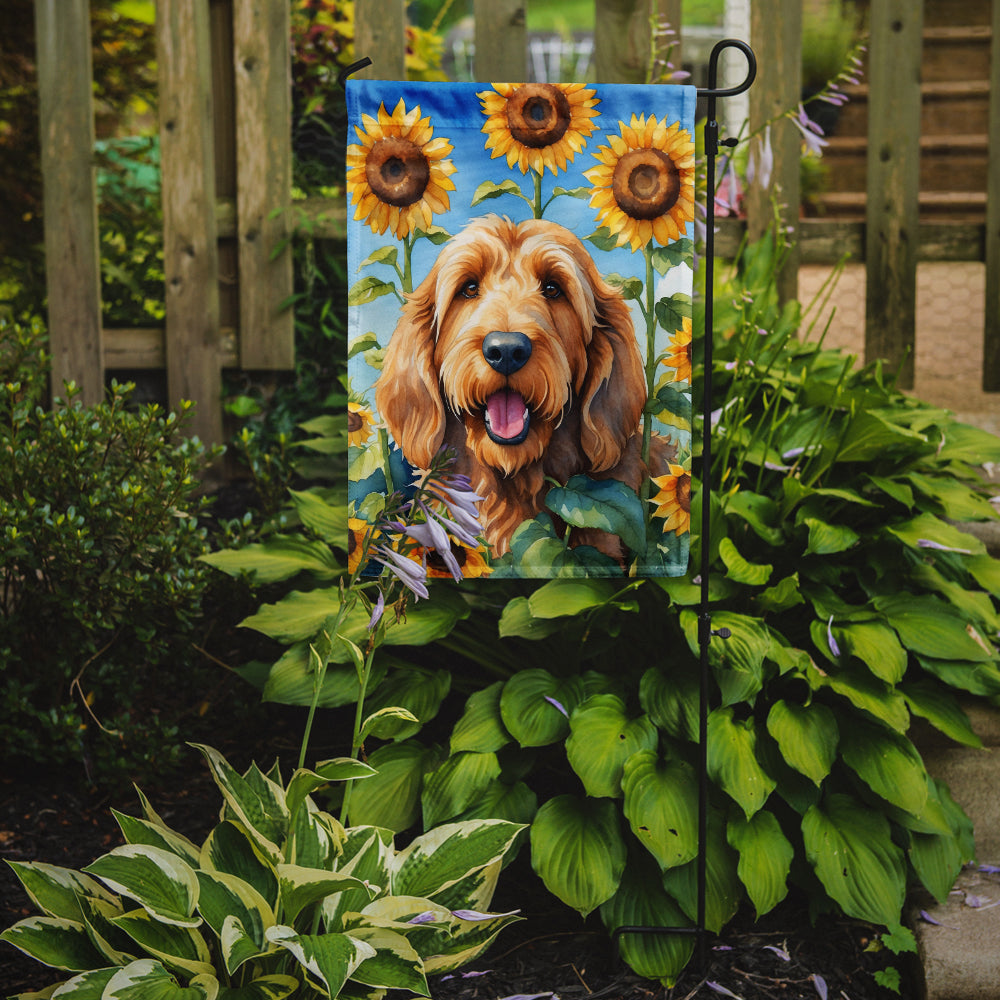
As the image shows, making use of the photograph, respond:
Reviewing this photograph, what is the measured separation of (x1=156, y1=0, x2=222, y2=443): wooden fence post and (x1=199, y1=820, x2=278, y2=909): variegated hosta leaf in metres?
1.84

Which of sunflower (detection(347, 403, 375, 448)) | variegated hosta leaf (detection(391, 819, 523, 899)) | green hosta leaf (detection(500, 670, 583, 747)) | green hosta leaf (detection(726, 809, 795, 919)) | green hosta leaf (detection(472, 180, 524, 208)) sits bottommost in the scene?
green hosta leaf (detection(726, 809, 795, 919))

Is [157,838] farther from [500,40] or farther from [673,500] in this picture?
[500,40]

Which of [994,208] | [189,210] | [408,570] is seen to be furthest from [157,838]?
[994,208]

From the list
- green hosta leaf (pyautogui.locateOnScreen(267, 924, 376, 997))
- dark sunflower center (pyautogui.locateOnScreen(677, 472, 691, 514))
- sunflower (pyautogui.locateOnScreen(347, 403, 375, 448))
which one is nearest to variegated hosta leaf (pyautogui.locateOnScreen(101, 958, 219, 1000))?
green hosta leaf (pyautogui.locateOnScreen(267, 924, 376, 997))

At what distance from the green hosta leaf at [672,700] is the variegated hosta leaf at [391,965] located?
26.9 inches

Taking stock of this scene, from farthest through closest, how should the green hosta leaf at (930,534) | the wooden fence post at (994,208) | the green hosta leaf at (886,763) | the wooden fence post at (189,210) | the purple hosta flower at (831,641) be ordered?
the wooden fence post at (994,208), the wooden fence post at (189,210), the green hosta leaf at (930,534), the purple hosta flower at (831,641), the green hosta leaf at (886,763)

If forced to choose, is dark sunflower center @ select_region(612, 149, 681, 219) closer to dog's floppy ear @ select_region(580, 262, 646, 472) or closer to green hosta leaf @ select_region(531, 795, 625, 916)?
dog's floppy ear @ select_region(580, 262, 646, 472)

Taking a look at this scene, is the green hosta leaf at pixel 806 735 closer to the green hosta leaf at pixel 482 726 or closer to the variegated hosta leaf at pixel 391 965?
the green hosta leaf at pixel 482 726

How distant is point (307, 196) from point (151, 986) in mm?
2620

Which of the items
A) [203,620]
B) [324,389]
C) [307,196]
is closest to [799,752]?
[203,620]

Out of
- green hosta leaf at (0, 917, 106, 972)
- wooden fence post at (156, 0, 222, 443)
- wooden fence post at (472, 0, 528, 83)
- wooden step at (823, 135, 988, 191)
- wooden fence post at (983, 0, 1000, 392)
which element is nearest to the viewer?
green hosta leaf at (0, 917, 106, 972)

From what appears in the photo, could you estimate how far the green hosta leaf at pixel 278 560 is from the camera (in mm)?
2290

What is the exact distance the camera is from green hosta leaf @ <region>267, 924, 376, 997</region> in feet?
4.45

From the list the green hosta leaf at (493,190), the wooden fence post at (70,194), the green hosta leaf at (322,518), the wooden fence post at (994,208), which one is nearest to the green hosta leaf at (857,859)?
the green hosta leaf at (322,518)
